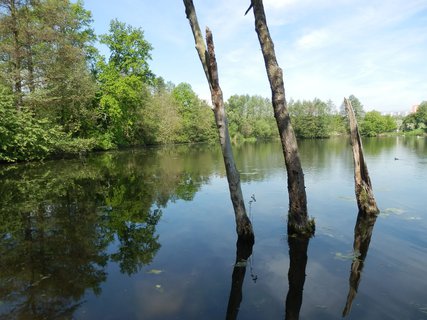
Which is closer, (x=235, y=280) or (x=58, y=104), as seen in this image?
(x=235, y=280)

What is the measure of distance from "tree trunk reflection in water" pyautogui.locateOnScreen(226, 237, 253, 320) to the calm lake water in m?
0.04

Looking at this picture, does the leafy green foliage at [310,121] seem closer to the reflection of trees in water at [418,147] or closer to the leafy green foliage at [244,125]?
the leafy green foliage at [244,125]

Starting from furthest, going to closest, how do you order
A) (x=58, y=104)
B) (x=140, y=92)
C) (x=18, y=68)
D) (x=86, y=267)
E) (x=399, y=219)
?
1. (x=140, y=92)
2. (x=58, y=104)
3. (x=18, y=68)
4. (x=399, y=219)
5. (x=86, y=267)

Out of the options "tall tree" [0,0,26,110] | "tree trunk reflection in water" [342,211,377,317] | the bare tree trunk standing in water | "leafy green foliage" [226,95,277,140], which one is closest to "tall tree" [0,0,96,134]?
"tall tree" [0,0,26,110]

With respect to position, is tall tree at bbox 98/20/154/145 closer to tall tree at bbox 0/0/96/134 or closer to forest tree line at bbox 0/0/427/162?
forest tree line at bbox 0/0/427/162

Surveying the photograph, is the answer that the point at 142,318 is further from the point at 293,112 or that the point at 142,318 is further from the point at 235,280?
the point at 293,112

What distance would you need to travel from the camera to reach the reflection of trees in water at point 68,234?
577cm

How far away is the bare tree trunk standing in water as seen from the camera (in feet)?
26.5

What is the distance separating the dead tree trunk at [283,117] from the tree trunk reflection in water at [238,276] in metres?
1.67

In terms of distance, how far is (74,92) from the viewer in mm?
31609

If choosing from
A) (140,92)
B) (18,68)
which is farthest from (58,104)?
(140,92)

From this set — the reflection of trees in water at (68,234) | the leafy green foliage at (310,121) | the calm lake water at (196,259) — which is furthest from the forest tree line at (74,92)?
the leafy green foliage at (310,121)

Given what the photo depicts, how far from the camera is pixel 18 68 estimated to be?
87.6ft

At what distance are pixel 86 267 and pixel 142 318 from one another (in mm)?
2525
